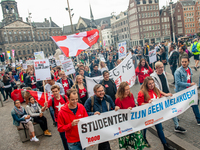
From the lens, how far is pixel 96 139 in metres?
3.42

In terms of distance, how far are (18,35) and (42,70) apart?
101979mm

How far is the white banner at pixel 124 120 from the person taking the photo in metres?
3.35

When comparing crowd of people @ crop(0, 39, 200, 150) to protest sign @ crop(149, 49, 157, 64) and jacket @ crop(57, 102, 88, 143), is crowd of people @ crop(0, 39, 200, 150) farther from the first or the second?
→ protest sign @ crop(149, 49, 157, 64)

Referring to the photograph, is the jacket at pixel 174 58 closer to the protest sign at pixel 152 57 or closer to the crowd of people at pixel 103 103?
the protest sign at pixel 152 57

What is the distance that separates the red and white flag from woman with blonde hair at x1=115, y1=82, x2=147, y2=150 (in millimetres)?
4043

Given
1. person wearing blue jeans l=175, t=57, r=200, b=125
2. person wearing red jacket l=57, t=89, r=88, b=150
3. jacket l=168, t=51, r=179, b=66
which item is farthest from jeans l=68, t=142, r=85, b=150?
jacket l=168, t=51, r=179, b=66

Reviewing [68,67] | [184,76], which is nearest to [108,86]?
[184,76]

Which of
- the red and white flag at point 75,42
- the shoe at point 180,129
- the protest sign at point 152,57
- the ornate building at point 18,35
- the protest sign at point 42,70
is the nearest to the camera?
the shoe at point 180,129

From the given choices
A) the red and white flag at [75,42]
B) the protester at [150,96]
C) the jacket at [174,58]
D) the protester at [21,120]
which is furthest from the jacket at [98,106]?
the jacket at [174,58]

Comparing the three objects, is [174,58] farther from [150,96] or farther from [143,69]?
[150,96]

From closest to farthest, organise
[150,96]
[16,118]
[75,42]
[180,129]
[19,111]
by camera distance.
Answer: [150,96]
[180,129]
[16,118]
[19,111]
[75,42]

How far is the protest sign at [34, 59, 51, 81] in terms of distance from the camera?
19.9 ft

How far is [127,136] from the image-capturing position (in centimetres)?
362

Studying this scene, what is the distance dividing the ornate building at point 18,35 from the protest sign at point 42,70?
272 ft
